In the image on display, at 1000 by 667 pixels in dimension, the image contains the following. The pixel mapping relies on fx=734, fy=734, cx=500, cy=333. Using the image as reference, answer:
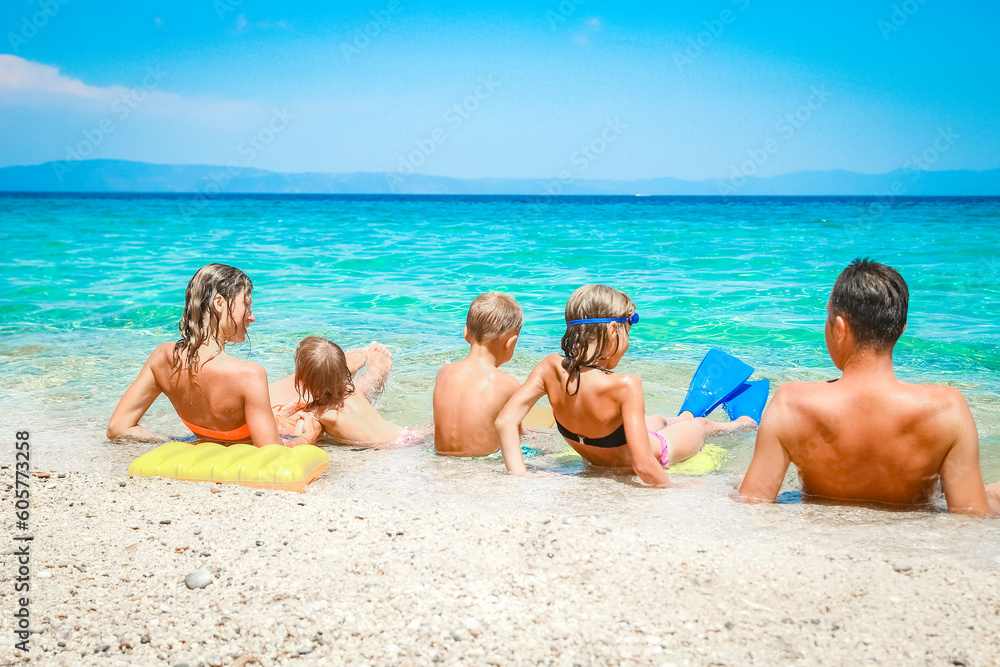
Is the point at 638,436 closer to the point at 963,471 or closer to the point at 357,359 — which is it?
the point at 963,471

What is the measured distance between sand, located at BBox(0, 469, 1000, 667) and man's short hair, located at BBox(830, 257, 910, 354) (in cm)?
74

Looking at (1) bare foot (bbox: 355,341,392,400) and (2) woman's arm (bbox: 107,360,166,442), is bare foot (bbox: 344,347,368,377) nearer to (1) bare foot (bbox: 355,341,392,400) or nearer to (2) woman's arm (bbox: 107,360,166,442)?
(1) bare foot (bbox: 355,341,392,400)

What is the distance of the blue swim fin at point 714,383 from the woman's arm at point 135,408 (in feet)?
9.97

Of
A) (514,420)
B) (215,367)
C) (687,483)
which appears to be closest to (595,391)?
(514,420)

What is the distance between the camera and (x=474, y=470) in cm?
362

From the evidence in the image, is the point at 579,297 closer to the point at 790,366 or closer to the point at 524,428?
the point at 524,428

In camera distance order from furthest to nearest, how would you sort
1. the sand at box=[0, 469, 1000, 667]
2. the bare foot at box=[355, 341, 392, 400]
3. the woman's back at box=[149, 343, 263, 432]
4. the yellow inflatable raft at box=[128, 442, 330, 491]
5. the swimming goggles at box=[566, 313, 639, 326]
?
the bare foot at box=[355, 341, 392, 400] < the woman's back at box=[149, 343, 263, 432] < the swimming goggles at box=[566, 313, 639, 326] < the yellow inflatable raft at box=[128, 442, 330, 491] < the sand at box=[0, 469, 1000, 667]

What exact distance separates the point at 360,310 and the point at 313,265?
5.01 metres

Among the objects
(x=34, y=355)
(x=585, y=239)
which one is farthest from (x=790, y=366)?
(x=585, y=239)

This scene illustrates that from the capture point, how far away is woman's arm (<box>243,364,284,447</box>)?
11.4ft

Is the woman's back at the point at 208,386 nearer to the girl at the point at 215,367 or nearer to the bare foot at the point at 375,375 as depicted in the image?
the girl at the point at 215,367

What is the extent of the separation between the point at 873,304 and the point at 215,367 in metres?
2.81

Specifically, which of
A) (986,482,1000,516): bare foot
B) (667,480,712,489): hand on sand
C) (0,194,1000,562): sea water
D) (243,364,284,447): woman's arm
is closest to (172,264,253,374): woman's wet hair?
(243,364,284,447): woman's arm

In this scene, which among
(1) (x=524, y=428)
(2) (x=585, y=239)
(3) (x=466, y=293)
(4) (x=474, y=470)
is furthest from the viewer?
(2) (x=585, y=239)
